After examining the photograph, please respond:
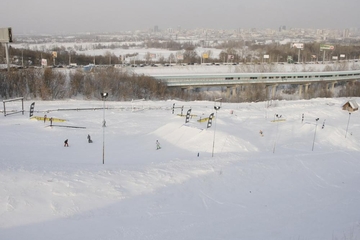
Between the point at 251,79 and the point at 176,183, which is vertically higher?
the point at 251,79

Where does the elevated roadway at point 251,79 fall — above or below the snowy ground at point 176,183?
above

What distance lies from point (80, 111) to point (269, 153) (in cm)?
1509

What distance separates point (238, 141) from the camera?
17.2 metres

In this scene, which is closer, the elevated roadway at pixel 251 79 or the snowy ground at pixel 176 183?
the snowy ground at pixel 176 183

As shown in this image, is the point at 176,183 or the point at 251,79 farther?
the point at 251,79

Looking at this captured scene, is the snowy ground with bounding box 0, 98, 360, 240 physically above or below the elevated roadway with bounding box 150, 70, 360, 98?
below

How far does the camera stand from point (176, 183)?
11.9 metres

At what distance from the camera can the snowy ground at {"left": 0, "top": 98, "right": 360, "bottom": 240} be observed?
9.14 m

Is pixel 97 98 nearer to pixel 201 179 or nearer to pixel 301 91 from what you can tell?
pixel 201 179

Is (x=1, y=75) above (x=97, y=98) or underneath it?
above

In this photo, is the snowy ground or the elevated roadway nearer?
the snowy ground

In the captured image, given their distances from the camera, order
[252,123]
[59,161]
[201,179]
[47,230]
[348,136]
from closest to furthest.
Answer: [47,230]
[201,179]
[59,161]
[348,136]
[252,123]

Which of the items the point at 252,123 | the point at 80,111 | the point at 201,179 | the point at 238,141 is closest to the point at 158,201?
the point at 201,179

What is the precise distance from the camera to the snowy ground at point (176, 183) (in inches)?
360
